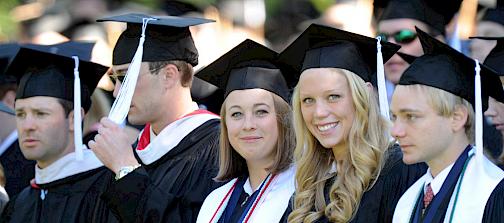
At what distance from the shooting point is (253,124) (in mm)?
6008

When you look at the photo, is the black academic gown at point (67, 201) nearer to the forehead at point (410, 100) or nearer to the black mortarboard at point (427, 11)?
the black mortarboard at point (427, 11)

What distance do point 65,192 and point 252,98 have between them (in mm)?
1715

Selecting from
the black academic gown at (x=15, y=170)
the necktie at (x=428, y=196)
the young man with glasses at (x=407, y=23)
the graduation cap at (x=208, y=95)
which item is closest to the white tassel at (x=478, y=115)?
the necktie at (x=428, y=196)

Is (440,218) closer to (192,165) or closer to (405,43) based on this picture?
(192,165)

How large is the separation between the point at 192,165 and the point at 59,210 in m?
1.00

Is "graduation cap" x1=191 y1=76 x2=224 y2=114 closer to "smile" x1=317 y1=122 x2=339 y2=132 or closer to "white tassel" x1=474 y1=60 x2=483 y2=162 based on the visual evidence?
"smile" x1=317 y1=122 x2=339 y2=132

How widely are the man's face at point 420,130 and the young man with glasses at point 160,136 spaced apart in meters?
1.59

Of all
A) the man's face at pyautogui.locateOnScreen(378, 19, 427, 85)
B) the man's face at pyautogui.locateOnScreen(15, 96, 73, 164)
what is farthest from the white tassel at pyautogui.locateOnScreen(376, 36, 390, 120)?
the man's face at pyautogui.locateOnScreen(15, 96, 73, 164)

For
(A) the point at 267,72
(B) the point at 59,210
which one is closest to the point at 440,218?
(A) the point at 267,72

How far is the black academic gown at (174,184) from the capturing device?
641cm

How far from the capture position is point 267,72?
20.4ft

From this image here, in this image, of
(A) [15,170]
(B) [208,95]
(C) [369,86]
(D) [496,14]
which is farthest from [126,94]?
(D) [496,14]

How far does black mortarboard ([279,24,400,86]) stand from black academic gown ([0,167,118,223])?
5.80 feet

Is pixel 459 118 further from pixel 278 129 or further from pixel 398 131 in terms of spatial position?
pixel 278 129
